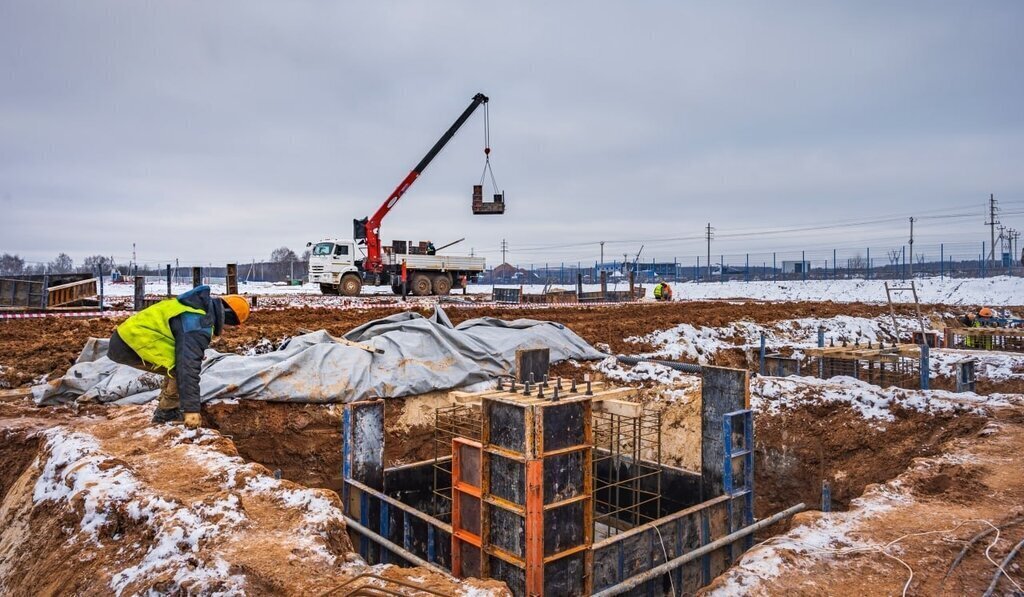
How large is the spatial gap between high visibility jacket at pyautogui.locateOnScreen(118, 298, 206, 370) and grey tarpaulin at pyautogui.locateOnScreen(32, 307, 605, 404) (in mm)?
2402

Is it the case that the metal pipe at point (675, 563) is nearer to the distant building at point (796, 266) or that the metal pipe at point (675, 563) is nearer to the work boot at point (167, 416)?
the work boot at point (167, 416)

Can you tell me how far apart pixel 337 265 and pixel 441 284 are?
4264 mm

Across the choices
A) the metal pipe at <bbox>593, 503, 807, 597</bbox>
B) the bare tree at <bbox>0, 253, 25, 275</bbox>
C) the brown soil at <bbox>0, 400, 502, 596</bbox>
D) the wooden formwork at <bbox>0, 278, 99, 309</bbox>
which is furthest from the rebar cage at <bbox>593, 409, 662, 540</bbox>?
the bare tree at <bbox>0, 253, 25, 275</bbox>

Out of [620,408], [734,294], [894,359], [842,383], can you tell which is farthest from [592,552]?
[734,294]

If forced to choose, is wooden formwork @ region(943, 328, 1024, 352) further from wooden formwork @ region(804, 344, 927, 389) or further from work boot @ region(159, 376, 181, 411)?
work boot @ region(159, 376, 181, 411)

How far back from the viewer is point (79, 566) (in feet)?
11.4

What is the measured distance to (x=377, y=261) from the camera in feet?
76.7

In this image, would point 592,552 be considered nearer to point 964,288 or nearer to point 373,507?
point 373,507

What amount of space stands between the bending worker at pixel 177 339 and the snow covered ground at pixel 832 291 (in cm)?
1854

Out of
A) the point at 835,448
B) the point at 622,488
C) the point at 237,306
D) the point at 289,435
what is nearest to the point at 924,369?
the point at 835,448

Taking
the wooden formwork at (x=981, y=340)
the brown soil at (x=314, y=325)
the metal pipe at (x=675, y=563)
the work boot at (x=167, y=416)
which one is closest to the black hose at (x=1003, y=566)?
the metal pipe at (x=675, y=563)

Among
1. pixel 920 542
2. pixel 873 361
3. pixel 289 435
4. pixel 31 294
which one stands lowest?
pixel 289 435

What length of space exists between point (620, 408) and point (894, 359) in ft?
23.2

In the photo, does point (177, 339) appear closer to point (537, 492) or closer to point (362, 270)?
point (537, 492)
